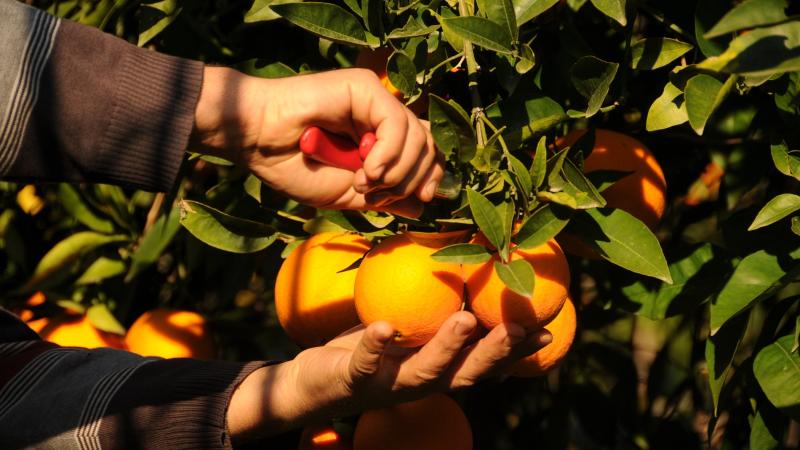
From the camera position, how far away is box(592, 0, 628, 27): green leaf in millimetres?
930

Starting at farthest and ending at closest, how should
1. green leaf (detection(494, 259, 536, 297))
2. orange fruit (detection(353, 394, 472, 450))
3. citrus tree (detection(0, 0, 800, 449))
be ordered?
orange fruit (detection(353, 394, 472, 450)), citrus tree (detection(0, 0, 800, 449)), green leaf (detection(494, 259, 536, 297))

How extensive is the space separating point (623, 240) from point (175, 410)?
1.74 feet

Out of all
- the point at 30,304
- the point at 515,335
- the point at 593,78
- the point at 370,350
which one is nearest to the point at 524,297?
the point at 515,335

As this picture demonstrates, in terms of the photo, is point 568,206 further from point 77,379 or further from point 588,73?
point 77,379

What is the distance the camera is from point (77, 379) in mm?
1175

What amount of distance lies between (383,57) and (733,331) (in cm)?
48

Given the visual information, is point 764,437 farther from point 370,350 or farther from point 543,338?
point 370,350

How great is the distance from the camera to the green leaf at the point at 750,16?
663mm

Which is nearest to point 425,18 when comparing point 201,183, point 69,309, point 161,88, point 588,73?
point 588,73

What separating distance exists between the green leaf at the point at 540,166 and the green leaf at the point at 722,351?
305 mm

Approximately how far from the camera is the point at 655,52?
102 centimetres

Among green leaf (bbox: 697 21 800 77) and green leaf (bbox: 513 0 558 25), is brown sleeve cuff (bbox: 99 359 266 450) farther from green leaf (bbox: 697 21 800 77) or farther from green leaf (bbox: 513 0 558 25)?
green leaf (bbox: 697 21 800 77)

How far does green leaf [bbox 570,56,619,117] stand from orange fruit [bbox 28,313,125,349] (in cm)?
83

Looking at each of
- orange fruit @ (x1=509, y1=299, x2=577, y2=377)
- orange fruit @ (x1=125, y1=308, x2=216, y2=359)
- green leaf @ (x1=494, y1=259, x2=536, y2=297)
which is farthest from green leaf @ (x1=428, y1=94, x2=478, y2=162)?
orange fruit @ (x1=125, y1=308, x2=216, y2=359)
